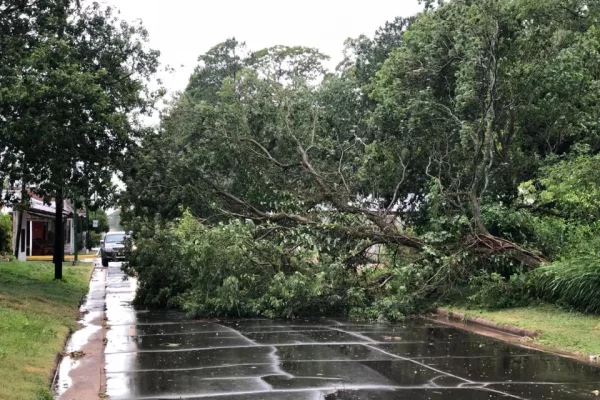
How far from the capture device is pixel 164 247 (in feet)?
56.2

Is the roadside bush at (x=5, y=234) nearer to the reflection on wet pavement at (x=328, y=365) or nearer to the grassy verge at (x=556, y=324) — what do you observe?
the reflection on wet pavement at (x=328, y=365)

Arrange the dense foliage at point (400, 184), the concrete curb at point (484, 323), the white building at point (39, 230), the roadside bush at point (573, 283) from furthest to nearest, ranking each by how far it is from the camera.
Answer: the white building at point (39, 230), the dense foliage at point (400, 184), the roadside bush at point (573, 283), the concrete curb at point (484, 323)

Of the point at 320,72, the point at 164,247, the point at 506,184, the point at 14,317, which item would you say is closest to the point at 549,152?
the point at 506,184

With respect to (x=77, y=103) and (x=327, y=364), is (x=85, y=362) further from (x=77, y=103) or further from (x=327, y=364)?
(x=77, y=103)

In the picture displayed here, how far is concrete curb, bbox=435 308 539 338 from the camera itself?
40.3 feet

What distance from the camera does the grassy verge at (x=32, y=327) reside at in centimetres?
753

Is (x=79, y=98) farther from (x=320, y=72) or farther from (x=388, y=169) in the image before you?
(x=320, y=72)

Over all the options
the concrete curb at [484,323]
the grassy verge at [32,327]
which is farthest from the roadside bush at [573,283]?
the grassy verge at [32,327]

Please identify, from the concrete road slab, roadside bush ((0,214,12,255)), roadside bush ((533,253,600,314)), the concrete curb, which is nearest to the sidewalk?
the concrete road slab

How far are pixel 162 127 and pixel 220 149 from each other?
247 cm

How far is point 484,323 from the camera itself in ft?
44.8

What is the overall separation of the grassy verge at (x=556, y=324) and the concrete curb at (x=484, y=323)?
4.1 inches

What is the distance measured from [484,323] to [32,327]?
8.65m

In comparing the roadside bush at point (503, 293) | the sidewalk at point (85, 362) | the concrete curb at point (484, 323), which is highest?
the roadside bush at point (503, 293)
